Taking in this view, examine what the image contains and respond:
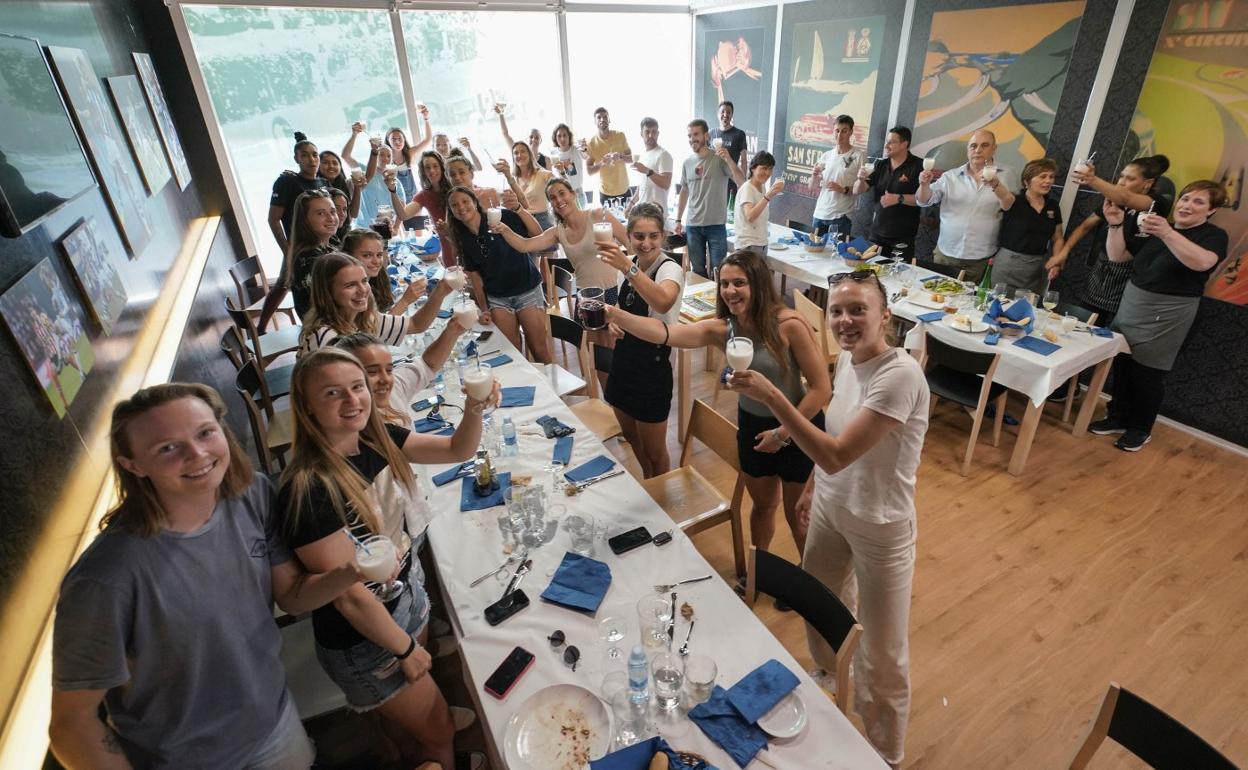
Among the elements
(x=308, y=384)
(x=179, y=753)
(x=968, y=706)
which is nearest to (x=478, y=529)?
(x=308, y=384)

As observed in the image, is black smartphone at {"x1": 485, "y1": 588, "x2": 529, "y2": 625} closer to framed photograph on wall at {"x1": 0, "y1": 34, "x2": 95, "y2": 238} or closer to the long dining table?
the long dining table

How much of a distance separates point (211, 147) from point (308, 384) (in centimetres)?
721

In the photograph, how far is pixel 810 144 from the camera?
8156mm

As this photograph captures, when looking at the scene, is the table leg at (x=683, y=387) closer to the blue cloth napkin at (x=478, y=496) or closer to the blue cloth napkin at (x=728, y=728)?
the blue cloth napkin at (x=478, y=496)

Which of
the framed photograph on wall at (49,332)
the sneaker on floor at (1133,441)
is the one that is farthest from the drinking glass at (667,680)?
the sneaker on floor at (1133,441)

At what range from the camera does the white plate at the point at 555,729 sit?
162cm

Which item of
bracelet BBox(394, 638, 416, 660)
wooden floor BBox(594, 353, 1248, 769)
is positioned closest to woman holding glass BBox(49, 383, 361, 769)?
bracelet BBox(394, 638, 416, 660)

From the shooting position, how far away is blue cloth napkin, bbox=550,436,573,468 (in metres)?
2.88

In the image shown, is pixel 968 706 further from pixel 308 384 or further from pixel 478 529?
pixel 308 384

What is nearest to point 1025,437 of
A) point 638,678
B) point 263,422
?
point 638,678

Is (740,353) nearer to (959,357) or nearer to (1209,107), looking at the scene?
(959,357)

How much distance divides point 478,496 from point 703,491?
1208mm

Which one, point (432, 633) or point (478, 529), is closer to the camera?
point (478, 529)

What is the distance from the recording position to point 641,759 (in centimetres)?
155
